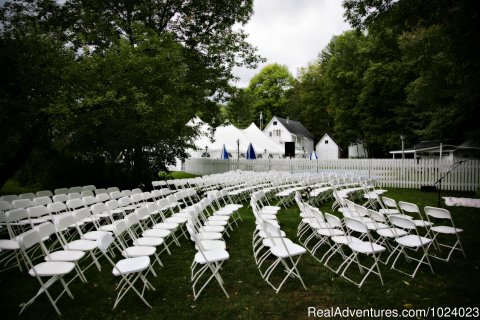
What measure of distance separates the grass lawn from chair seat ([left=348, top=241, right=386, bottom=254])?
45cm

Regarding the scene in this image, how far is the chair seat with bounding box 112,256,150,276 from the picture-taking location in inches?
141

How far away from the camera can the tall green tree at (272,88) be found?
53.5 m

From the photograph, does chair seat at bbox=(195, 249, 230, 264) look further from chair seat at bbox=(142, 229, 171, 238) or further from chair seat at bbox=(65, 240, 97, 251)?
chair seat at bbox=(65, 240, 97, 251)

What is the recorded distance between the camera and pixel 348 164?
16.8 metres

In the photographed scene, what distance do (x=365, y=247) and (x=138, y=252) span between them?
333cm

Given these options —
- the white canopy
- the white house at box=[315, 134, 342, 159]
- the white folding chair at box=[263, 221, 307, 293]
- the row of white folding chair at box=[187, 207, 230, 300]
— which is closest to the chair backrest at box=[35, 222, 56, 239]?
the row of white folding chair at box=[187, 207, 230, 300]

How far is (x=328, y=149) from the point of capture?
138 feet

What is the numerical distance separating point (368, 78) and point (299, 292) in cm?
2540

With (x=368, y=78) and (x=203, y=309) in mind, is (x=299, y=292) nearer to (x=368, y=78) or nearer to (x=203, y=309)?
(x=203, y=309)

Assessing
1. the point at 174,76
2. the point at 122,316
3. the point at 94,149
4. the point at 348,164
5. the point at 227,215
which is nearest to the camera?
the point at 122,316

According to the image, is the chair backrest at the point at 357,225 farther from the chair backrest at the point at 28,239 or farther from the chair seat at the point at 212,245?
the chair backrest at the point at 28,239

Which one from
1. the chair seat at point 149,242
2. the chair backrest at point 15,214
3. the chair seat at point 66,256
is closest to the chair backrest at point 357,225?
the chair seat at point 149,242

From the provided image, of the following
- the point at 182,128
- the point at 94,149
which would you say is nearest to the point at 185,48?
the point at 182,128

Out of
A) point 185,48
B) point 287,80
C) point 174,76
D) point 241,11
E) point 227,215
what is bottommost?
point 227,215
